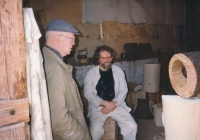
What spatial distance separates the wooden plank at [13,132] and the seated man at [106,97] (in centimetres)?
218

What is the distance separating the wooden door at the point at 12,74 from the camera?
4.53ft

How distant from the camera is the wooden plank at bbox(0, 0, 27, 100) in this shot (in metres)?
1.37

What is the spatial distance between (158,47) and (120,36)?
1.98m

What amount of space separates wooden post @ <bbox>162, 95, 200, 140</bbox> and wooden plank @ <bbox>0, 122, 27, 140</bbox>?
4.17 feet

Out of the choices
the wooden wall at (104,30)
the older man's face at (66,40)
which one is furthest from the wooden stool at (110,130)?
the wooden wall at (104,30)

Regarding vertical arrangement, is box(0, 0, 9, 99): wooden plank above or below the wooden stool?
above

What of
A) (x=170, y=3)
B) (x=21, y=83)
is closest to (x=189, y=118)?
(x=21, y=83)

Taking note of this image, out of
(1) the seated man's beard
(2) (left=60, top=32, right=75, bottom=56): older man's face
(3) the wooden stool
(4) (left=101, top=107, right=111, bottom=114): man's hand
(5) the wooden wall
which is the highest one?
(5) the wooden wall

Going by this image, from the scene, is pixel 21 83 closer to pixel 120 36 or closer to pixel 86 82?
pixel 86 82

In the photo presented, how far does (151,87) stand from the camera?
564 centimetres

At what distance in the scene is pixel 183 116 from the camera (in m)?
1.69

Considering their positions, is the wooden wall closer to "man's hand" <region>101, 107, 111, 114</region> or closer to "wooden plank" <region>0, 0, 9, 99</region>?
"man's hand" <region>101, 107, 111, 114</region>

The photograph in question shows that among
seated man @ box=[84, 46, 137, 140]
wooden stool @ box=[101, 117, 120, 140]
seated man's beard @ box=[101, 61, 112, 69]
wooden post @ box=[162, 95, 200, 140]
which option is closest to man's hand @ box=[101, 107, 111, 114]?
seated man @ box=[84, 46, 137, 140]

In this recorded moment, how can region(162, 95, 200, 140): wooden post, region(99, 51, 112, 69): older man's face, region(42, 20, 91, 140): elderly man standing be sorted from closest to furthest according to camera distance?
region(162, 95, 200, 140): wooden post < region(42, 20, 91, 140): elderly man standing < region(99, 51, 112, 69): older man's face
